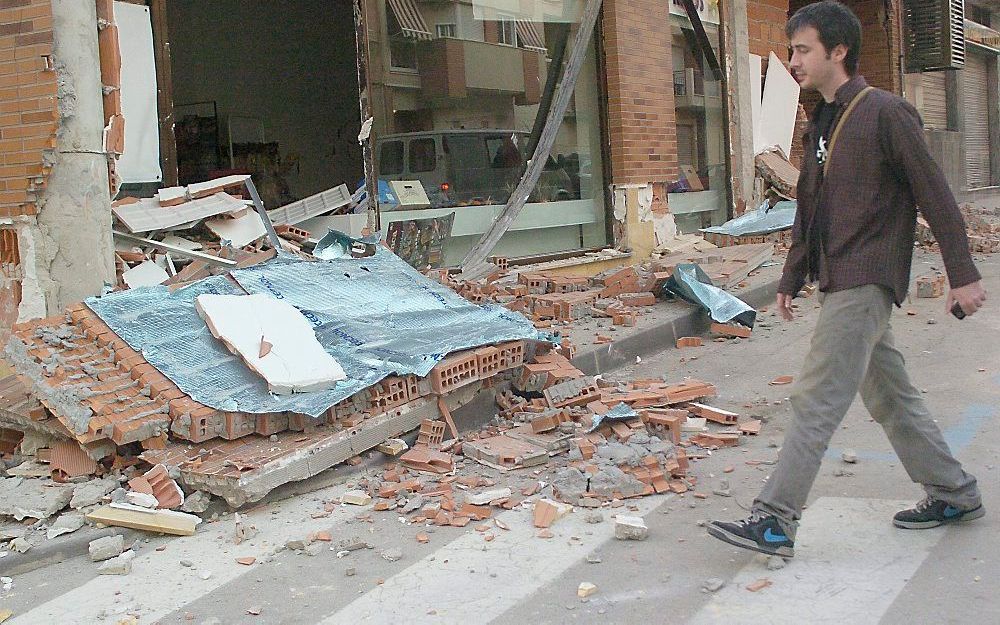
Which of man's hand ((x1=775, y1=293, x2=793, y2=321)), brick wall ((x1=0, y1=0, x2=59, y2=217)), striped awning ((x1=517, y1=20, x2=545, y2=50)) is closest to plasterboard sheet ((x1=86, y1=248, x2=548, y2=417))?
brick wall ((x1=0, y1=0, x2=59, y2=217))

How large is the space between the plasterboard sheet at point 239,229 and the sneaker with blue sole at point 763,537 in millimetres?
5597

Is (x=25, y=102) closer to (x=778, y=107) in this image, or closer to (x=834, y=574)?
(x=834, y=574)

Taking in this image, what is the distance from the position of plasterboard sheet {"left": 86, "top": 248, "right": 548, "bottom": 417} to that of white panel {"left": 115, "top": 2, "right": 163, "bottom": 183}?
2075mm

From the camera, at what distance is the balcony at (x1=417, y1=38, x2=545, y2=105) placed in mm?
10555

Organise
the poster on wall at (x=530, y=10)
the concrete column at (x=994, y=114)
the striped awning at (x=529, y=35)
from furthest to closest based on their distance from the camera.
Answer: the concrete column at (x=994, y=114)
the striped awning at (x=529, y=35)
the poster on wall at (x=530, y=10)

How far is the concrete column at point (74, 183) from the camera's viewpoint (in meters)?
6.33

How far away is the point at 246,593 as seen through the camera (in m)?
3.79

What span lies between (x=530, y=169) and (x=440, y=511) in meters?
7.22

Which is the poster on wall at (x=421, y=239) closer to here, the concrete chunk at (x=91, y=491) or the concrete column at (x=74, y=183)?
the concrete column at (x=74, y=183)

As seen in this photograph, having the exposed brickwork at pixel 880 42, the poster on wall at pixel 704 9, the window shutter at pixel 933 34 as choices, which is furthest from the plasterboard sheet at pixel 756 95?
the window shutter at pixel 933 34

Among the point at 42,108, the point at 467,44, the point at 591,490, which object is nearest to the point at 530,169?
the point at 467,44

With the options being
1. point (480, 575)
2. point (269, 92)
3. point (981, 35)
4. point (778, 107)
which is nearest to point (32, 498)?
point (480, 575)

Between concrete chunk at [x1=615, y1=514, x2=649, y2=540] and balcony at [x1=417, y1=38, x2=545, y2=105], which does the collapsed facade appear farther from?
concrete chunk at [x1=615, y1=514, x2=649, y2=540]

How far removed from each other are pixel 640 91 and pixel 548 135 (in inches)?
63.1
